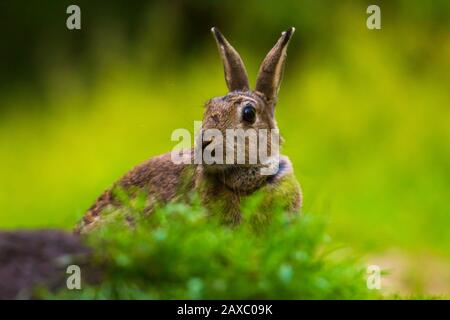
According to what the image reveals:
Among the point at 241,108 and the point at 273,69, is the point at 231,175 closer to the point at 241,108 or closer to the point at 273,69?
the point at 241,108

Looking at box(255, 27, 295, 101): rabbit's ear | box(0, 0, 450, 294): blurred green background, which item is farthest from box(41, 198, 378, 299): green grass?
box(0, 0, 450, 294): blurred green background

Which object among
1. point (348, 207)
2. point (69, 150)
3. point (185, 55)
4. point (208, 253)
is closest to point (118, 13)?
point (185, 55)

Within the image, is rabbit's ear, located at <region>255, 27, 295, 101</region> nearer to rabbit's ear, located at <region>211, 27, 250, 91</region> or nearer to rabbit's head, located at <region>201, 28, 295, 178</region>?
rabbit's head, located at <region>201, 28, 295, 178</region>

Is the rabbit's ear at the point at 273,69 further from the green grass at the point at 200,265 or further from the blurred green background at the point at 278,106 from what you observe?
the blurred green background at the point at 278,106

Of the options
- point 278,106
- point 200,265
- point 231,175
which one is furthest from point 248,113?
point 278,106

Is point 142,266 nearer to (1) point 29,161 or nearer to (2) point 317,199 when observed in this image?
(2) point 317,199

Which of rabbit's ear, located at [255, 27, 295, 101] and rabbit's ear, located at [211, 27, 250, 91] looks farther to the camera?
rabbit's ear, located at [211, 27, 250, 91]
